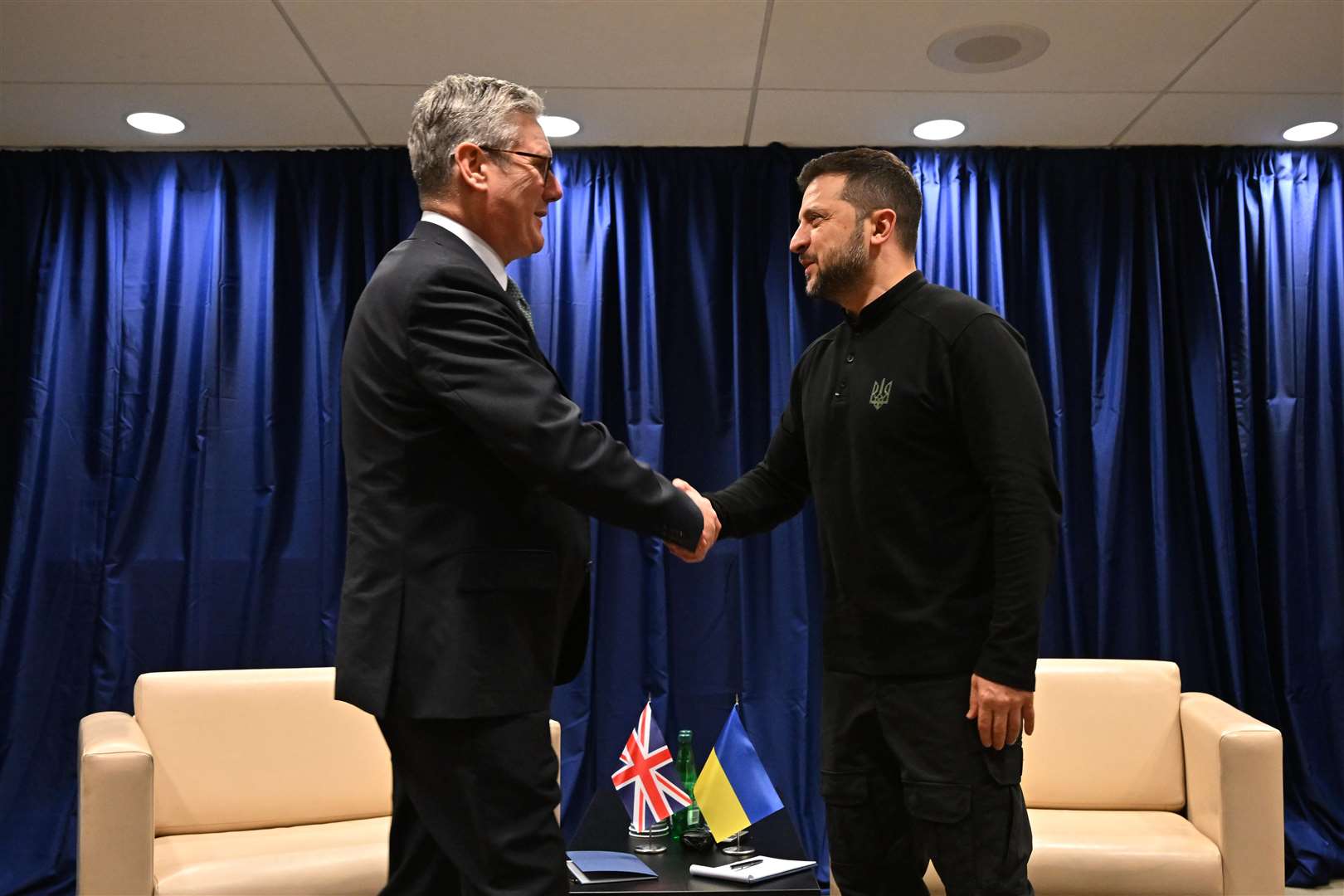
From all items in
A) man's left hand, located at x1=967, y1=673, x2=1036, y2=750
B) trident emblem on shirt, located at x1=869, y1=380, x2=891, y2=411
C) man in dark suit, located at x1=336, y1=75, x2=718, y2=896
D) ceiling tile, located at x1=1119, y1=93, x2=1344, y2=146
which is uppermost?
ceiling tile, located at x1=1119, y1=93, x2=1344, y2=146

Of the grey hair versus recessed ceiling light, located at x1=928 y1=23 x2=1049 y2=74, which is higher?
recessed ceiling light, located at x1=928 y1=23 x2=1049 y2=74

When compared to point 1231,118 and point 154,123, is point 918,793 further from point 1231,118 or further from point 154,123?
point 154,123

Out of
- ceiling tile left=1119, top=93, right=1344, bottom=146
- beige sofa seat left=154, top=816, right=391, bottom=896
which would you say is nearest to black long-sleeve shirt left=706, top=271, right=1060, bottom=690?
beige sofa seat left=154, top=816, right=391, bottom=896

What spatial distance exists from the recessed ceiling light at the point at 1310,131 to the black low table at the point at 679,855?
2.99 m

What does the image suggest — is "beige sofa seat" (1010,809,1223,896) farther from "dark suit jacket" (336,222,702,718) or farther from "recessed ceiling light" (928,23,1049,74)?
"recessed ceiling light" (928,23,1049,74)

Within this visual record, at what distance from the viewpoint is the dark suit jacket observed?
1.63 meters

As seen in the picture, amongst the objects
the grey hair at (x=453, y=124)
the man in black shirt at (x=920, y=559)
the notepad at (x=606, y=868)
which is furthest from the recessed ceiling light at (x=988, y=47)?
the notepad at (x=606, y=868)

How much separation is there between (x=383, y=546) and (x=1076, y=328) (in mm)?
3428

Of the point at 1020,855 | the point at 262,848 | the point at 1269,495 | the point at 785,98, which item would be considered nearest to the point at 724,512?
the point at 1020,855

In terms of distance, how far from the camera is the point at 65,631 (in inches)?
165

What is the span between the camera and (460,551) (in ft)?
5.41

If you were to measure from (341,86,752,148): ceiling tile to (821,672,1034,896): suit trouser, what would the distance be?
239 centimetres

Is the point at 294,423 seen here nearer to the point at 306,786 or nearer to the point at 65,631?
the point at 65,631

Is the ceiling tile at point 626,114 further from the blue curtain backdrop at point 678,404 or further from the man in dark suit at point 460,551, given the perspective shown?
the man in dark suit at point 460,551
